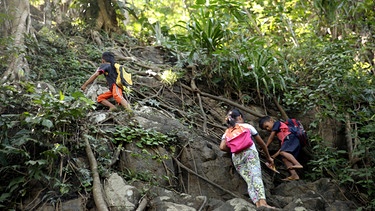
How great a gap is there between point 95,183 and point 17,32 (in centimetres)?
352

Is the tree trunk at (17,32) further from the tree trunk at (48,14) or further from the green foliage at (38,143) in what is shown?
the tree trunk at (48,14)

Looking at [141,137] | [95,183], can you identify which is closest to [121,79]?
[141,137]

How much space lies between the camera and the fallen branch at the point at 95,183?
410 cm

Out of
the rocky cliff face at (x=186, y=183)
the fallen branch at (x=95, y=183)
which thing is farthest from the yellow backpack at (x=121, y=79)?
the fallen branch at (x=95, y=183)

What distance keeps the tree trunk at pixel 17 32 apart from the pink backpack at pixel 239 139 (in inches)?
123

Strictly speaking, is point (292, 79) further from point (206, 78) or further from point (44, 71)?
point (44, 71)

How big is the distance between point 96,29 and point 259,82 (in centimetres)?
433

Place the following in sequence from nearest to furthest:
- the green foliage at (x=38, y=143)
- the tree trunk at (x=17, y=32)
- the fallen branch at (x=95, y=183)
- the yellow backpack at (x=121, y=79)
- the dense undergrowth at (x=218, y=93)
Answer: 1. the fallen branch at (x=95, y=183)
2. the green foliage at (x=38, y=143)
3. the dense undergrowth at (x=218, y=93)
4. the tree trunk at (x=17, y=32)
5. the yellow backpack at (x=121, y=79)

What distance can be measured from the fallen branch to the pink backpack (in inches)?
67.9

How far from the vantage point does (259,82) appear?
7488mm

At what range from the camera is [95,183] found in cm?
436

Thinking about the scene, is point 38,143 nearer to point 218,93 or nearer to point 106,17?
Answer: point 218,93

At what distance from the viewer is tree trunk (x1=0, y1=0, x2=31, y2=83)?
19.1 ft

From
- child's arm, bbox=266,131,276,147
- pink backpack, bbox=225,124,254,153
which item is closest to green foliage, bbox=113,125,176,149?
pink backpack, bbox=225,124,254,153
